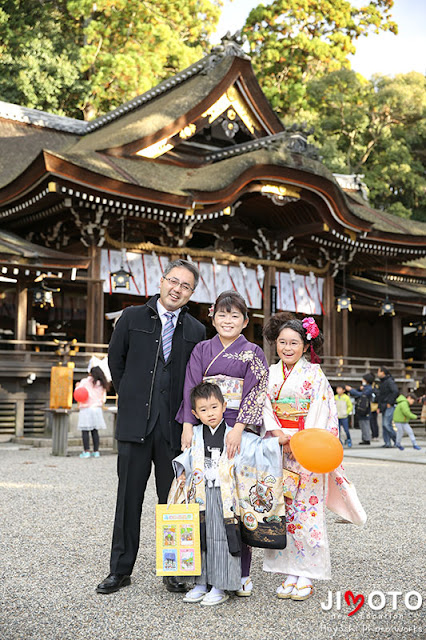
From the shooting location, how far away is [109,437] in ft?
38.8

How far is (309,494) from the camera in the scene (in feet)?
11.6

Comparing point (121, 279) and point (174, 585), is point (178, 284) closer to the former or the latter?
point (174, 585)

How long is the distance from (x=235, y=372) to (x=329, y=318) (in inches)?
543

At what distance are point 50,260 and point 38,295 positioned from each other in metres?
1.01

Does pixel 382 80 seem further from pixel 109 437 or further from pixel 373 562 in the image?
pixel 373 562

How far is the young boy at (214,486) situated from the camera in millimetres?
3207

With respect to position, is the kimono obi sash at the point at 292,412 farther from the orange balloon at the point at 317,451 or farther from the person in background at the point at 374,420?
the person in background at the point at 374,420

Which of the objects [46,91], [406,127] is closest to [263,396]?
[46,91]

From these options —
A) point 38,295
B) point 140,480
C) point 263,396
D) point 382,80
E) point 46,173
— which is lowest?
point 140,480

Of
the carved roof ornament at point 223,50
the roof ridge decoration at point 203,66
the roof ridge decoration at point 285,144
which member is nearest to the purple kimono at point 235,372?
the roof ridge decoration at point 285,144

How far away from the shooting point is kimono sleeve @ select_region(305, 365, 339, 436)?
3557mm

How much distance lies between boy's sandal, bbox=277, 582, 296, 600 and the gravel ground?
42mm

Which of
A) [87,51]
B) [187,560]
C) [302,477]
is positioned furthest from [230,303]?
[87,51]

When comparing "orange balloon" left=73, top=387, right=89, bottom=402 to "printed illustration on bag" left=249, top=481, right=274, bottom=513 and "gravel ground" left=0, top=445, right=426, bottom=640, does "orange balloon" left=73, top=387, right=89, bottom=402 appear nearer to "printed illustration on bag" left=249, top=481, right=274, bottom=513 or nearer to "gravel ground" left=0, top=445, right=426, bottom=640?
"gravel ground" left=0, top=445, right=426, bottom=640
